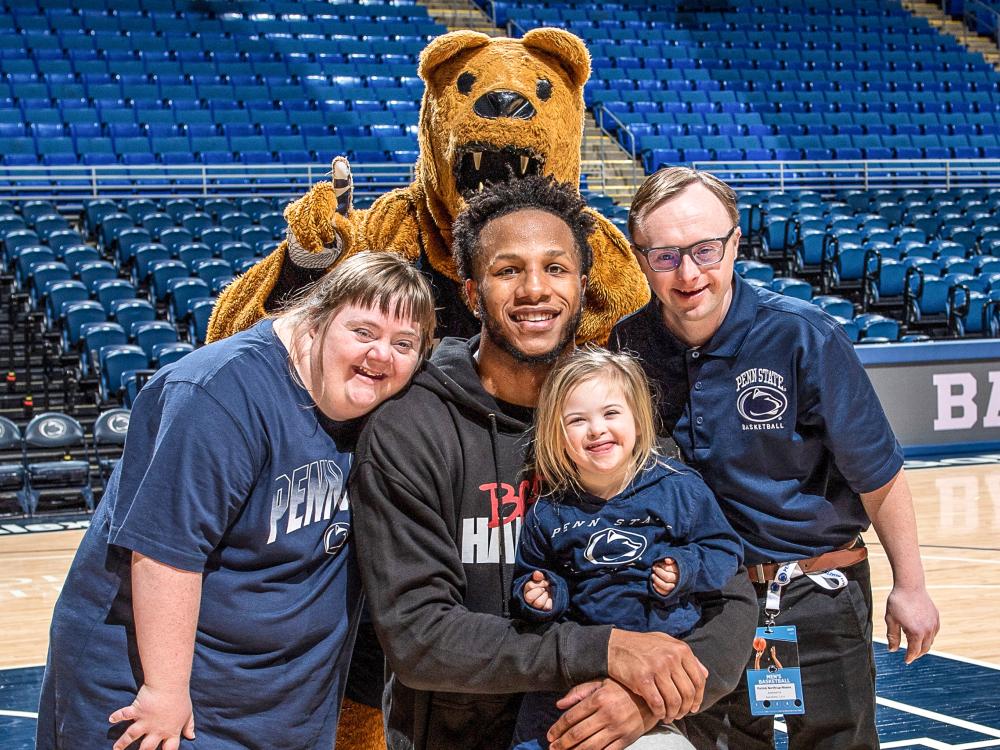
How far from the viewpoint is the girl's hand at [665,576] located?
64.9 inches

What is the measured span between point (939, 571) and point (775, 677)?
12.4 ft

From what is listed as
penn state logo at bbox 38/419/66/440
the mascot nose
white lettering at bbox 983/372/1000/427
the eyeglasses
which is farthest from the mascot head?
white lettering at bbox 983/372/1000/427

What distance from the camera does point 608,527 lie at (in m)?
1.72

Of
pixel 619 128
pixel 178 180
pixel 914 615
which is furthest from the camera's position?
pixel 619 128

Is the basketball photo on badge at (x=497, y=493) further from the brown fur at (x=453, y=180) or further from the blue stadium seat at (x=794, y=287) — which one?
the blue stadium seat at (x=794, y=287)

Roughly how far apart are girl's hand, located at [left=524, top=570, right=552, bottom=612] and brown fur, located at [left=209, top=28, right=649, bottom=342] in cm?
81

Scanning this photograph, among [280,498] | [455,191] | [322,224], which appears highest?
[455,191]

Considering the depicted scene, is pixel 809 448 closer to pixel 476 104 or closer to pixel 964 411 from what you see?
pixel 476 104

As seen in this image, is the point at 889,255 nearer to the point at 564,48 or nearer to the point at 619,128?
the point at 619,128

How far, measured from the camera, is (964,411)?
838 cm

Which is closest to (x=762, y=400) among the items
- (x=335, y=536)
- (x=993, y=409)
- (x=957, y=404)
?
(x=335, y=536)

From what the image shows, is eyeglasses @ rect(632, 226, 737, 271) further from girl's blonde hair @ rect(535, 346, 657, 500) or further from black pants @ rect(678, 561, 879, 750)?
black pants @ rect(678, 561, 879, 750)

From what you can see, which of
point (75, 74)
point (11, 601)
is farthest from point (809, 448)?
point (75, 74)

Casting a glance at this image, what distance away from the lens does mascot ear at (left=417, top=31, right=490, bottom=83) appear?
2.65m
